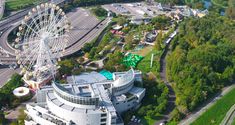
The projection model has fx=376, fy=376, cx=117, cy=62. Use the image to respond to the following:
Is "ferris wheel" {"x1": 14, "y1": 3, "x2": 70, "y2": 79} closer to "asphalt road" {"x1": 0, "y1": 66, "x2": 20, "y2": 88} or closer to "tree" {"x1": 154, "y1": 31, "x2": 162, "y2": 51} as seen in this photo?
"asphalt road" {"x1": 0, "y1": 66, "x2": 20, "y2": 88}

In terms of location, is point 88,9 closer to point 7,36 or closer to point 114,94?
point 7,36

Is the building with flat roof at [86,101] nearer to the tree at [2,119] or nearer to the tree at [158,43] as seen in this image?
the tree at [2,119]

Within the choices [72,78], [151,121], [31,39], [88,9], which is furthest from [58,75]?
[88,9]

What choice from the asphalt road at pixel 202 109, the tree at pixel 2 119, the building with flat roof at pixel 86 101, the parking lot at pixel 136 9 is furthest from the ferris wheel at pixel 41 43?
the parking lot at pixel 136 9

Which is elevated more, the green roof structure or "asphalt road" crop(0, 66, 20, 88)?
"asphalt road" crop(0, 66, 20, 88)

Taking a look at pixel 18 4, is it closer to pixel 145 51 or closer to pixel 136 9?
pixel 136 9

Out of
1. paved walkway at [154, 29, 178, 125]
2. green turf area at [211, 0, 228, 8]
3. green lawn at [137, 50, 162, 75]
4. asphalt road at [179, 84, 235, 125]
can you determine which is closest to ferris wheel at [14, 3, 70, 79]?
green lawn at [137, 50, 162, 75]

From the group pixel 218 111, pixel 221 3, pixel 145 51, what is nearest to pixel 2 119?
pixel 218 111
